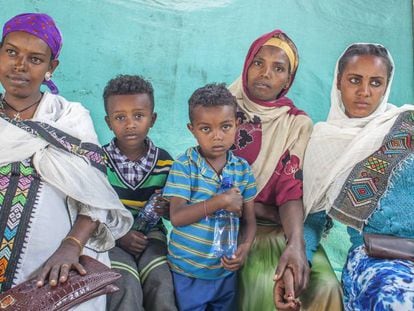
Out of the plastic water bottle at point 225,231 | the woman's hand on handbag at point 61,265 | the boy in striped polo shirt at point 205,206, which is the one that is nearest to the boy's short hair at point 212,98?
the boy in striped polo shirt at point 205,206

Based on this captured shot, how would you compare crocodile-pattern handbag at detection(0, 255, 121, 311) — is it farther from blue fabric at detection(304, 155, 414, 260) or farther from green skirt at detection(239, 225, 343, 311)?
blue fabric at detection(304, 155, 414, 260)

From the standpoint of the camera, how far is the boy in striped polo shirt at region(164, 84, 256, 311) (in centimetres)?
215

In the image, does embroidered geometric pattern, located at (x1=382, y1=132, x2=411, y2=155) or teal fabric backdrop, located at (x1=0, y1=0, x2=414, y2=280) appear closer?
embroidered geometric pattern, located at (x1=382, y1=132, x2=411, y2=155)

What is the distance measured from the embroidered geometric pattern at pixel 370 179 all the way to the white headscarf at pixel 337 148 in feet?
0.09

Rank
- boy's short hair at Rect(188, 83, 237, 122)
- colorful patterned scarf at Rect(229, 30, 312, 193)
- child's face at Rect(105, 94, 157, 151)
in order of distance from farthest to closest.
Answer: colorful patterned scarf at Rect(229, 30, 312, 193)
child's face at Rect(105, 94, 157, 151)
boy's short hair at Rect(188, 83, 237, 122)

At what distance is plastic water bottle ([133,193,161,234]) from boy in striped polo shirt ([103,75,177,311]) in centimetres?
2

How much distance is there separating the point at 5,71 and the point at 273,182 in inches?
49.3

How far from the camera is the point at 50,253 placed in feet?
6.39

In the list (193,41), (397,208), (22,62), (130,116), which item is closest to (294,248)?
(397,208)

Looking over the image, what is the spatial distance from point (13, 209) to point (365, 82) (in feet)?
5.06

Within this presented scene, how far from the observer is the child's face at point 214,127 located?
2.20 metres

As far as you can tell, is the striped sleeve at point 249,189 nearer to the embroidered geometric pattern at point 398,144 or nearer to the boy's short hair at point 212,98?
the boy's short hair at point 212,98

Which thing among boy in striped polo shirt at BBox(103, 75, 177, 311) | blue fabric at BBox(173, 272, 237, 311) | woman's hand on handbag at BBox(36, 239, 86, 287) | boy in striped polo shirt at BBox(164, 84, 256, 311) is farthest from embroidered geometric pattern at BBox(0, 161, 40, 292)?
blue fabric at BBox(173, 272, 237, 311)

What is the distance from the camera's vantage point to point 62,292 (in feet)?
5.66
